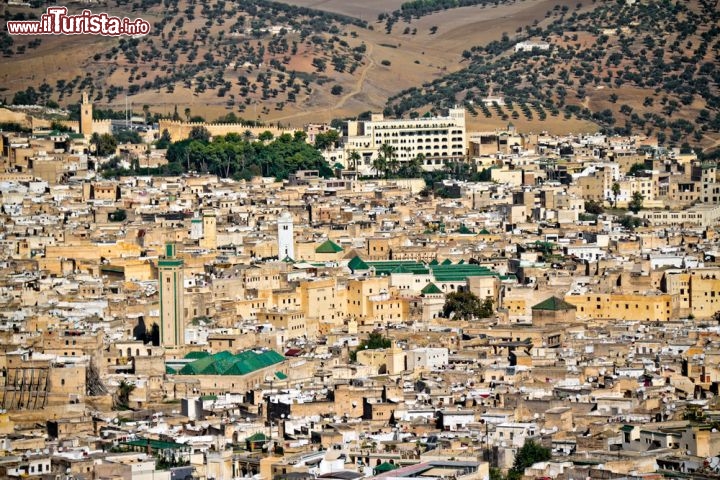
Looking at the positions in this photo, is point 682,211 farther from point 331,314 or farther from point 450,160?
point 331,314

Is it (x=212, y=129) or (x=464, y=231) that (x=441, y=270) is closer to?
(x=464, y=231)

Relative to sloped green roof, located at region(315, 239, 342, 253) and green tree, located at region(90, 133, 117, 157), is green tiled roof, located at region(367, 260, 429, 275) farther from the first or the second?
green tree, located at region(90, 133, 117, 157)

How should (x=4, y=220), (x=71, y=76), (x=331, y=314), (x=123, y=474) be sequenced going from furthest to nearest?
(x=71, y=76), (x=4, y=220), (x=331, y=314), (x=123, y=474)

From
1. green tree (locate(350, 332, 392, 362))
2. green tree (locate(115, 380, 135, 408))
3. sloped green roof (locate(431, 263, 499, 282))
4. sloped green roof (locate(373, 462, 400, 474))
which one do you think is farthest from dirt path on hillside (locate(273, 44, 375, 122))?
sloped green roof (locate(373, 462, 400, 474))

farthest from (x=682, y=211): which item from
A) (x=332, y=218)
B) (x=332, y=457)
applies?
(x=332, y=457)

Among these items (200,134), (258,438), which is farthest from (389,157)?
(258,438)

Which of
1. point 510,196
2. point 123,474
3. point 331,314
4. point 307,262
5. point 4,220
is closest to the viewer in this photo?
point 123,474
